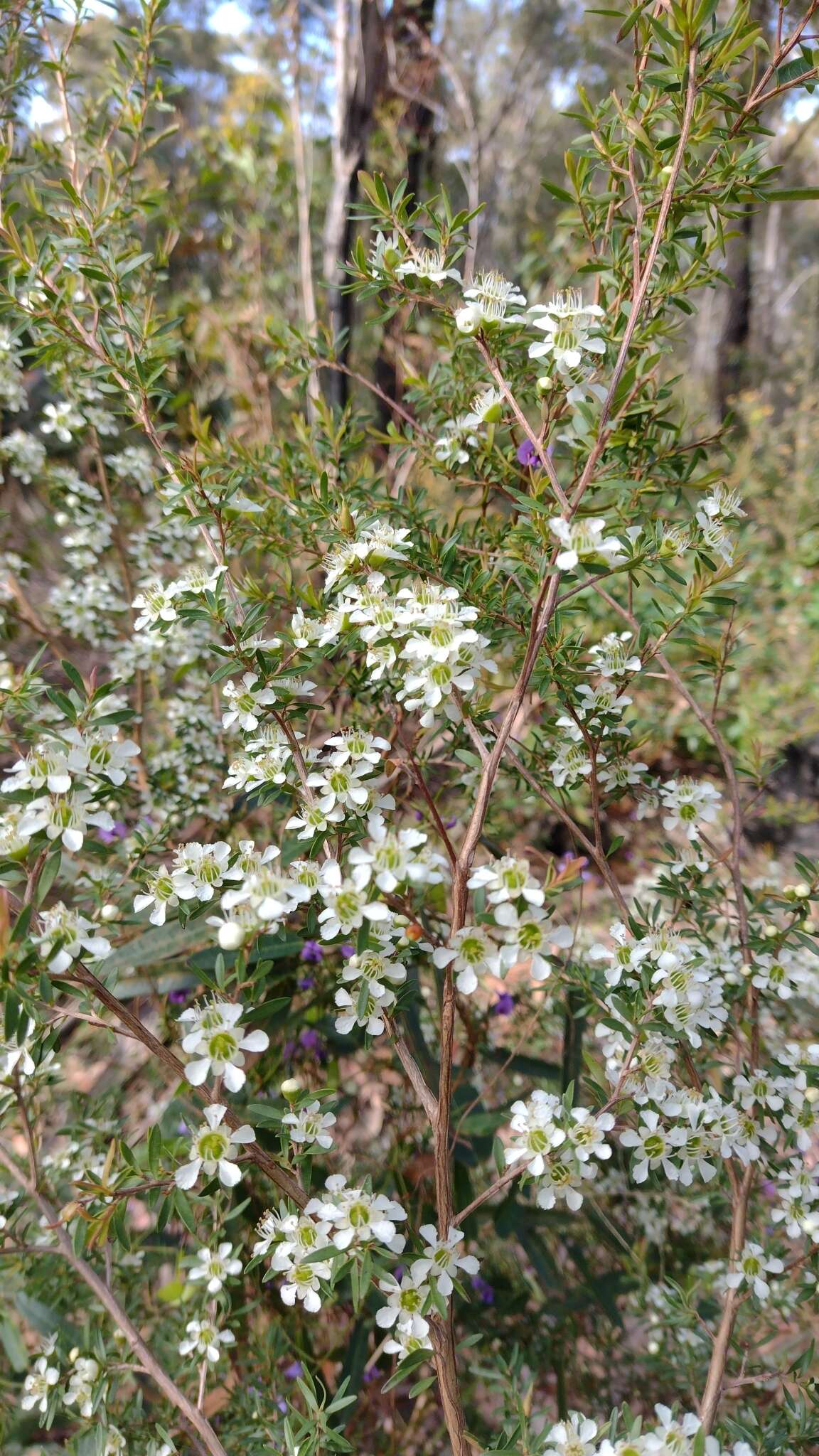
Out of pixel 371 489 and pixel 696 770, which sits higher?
pixel 371 489

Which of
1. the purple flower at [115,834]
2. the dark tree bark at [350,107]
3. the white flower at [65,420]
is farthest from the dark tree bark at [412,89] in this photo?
the purple flower at [115,834]

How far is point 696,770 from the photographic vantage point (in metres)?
3.83

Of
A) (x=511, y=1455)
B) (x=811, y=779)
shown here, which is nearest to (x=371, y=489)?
(x=511, y=1455)

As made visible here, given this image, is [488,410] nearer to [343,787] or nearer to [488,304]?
[488,304]

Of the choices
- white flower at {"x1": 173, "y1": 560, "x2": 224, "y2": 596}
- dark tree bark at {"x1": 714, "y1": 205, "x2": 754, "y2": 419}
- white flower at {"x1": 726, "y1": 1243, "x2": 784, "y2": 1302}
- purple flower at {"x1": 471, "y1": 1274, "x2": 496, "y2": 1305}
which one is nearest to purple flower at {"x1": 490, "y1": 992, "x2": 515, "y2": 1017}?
purple flower at {"x1": 471, "y1": 1274, "x2": 496, "y2": 1305}

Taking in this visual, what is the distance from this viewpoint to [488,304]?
841mm

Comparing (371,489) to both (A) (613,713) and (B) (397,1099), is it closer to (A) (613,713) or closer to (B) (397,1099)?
(A) (613,713)

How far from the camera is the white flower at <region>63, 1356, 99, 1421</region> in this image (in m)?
0.95

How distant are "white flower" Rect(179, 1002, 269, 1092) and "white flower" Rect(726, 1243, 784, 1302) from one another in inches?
24.4

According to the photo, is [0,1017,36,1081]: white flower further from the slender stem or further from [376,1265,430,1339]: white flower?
[376,1265,430,1339]: white flower

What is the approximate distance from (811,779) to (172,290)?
4039mm

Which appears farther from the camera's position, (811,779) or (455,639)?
(811,779)

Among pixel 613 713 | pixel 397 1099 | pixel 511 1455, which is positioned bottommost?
pixel 397 1099

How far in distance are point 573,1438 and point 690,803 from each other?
25.2 inches
